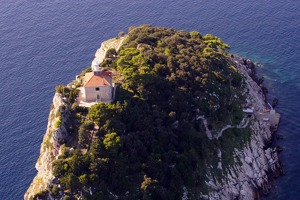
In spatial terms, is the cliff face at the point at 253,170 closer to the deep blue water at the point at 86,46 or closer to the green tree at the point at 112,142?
the deep blue water at the point at 86,46

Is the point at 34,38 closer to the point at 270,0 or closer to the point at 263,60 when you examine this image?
the point at 263,60

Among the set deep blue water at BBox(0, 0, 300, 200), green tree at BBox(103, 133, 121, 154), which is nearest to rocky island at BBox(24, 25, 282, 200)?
green tree at BBox(103, 133, 121, 154)

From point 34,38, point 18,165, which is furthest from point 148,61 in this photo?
point 34,38

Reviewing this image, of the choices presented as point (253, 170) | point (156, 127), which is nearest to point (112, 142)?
point (156, 127)

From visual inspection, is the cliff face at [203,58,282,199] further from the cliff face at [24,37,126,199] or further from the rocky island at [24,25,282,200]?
the cliff face at [24,37,126,199]

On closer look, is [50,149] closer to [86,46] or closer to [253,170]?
[253,170]

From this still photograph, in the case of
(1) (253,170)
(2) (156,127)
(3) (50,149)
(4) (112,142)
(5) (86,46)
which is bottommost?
(1) (253,170)
